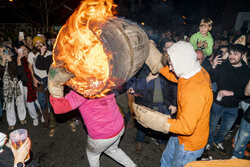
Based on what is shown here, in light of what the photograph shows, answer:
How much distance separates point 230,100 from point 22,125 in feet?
19.6

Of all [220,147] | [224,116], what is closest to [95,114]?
[224,116]

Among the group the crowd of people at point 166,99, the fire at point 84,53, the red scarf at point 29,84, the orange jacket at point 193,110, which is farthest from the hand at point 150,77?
the red scarf at point 29,84

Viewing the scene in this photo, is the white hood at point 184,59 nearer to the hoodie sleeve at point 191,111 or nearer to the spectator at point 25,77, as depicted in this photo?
the hoodie sleeve at point 191,111

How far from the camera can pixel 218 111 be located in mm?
3820

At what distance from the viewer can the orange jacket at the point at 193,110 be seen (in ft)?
6.42

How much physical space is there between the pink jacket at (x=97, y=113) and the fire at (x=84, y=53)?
0.26 meters

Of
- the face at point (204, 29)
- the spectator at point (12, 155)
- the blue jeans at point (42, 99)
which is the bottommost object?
the blue jeans at point (42, 99)

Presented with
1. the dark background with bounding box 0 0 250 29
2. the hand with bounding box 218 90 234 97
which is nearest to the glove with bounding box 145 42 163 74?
the hand with bounding box 218 90 234 97

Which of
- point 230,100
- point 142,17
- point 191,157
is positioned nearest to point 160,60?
point 191,157

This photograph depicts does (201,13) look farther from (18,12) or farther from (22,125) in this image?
(22,125)

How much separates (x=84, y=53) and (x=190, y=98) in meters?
1.43

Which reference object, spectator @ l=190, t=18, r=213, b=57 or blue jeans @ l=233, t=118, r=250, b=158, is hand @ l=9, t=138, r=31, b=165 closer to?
blue jeans @ l=233, t=118, r=250, b=158

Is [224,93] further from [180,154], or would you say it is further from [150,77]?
[180,154]

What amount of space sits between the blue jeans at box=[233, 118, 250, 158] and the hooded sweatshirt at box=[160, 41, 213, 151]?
1662mm
